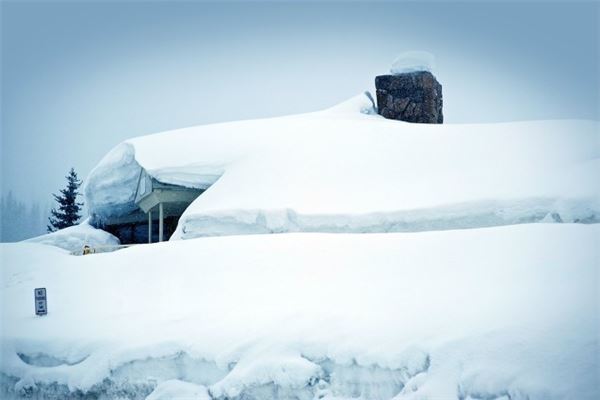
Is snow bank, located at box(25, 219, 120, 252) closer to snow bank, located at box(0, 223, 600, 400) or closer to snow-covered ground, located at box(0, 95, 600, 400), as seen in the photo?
snow-covered ground, located at box(0, 95, 600, 400)

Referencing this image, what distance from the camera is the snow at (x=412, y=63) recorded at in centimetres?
2895

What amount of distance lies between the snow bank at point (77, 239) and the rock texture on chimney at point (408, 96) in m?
16.4

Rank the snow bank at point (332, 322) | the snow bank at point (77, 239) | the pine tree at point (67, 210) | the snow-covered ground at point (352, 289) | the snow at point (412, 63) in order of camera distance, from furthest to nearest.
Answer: the pine tree at point (67, 210) → the snow at point (412, 63) → the snow bank at point (77, 239) → the snow-covered ground at point (352, 289) → the snow bank at point (332, 322)

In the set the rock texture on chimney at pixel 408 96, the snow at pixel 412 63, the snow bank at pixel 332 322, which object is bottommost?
the snow bank at pixel 332 322

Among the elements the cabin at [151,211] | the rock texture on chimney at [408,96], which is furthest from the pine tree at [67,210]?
the rock texture on chimney at [408,96]

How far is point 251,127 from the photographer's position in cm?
2353

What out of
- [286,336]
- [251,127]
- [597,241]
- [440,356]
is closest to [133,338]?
[286,336]

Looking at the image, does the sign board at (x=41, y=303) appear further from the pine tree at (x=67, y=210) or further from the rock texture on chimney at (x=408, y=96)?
the pine tree at (x=67, y=210)

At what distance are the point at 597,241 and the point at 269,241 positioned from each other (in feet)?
22.3

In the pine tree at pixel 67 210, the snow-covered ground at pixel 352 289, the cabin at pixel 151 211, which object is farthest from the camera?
the pine tree at pixel 67 210

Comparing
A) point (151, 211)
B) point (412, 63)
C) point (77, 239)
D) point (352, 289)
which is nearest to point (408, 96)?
point (412, 63)

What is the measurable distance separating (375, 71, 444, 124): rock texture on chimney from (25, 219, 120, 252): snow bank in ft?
54.0

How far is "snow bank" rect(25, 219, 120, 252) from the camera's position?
89.8 ft

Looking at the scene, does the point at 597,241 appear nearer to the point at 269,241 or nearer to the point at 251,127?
the point at 269,241
